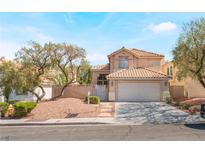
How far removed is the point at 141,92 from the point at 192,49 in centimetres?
966

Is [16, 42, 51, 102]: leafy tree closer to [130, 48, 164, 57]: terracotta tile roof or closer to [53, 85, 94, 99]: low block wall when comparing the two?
[53, 85, 94, 99]: low block wall

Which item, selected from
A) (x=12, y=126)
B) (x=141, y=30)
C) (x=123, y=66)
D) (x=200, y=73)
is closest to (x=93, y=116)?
(x=12, y=126)

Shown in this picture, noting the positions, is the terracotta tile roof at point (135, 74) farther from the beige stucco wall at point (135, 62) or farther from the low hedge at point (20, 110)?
the low hedge at point (20, 110)

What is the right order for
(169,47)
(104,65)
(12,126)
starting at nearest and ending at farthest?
1. (12,126)
2. (169,47)
3. (104,65)

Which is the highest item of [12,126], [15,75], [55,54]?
[55,54]

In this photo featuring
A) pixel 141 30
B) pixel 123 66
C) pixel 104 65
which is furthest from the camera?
pixel 104 65

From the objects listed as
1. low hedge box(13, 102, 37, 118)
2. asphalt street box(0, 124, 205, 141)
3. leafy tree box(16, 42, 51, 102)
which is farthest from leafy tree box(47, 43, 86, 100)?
asphalt street box(0, 124, 205, 141)

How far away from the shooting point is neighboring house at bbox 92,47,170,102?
29.0 metres

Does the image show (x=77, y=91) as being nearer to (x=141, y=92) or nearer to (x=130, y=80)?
(x=130, y=80)

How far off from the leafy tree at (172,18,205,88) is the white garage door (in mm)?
7352

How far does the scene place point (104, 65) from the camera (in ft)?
114

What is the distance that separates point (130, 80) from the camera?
29.1 m
